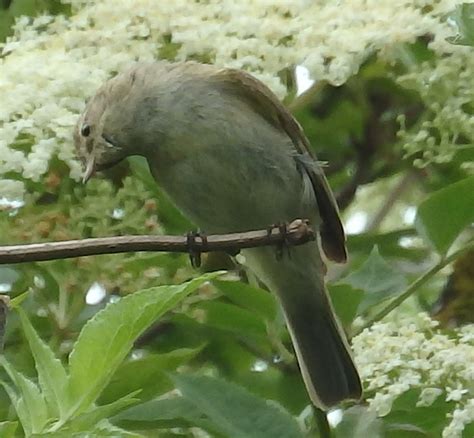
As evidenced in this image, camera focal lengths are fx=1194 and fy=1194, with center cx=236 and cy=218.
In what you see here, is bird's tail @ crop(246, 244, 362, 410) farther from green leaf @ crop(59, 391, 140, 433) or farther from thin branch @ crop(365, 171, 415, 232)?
green leaf @ crop(59, 391, 140, 433)

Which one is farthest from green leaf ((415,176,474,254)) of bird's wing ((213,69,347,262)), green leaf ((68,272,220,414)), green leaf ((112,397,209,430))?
green leaf ((68,272,220,414))

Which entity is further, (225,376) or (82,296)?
(225,376)

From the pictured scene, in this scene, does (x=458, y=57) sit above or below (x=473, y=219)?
above

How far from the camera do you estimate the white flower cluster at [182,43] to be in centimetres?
124

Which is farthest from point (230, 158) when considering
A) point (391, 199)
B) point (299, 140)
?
point (391, 199)

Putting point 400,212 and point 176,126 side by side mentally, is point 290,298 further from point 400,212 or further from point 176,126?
point 176,126

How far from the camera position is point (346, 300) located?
4.18ft

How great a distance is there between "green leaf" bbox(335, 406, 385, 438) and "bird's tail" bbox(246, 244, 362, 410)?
31 cm

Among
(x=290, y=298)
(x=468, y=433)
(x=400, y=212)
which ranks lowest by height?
(x=290, y=298)

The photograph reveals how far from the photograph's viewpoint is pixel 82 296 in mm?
1255

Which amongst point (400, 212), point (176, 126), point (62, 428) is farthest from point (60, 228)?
point (400, 212)

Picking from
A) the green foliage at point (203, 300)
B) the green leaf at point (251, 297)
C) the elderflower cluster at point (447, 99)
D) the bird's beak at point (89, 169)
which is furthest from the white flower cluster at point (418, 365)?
the bird's beak at point (89, 169)

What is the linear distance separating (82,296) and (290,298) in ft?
2.14

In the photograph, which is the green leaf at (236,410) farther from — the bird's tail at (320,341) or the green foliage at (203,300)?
the bird's tail at (320,341)
